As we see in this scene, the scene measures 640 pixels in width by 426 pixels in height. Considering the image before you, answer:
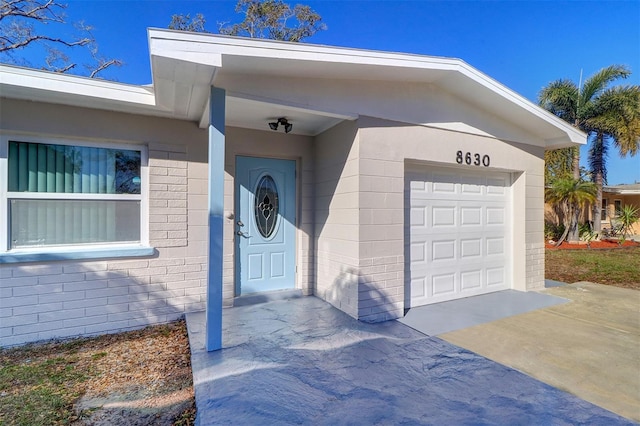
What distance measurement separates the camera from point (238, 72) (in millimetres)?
3352

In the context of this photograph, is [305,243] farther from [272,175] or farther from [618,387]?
[618,387]

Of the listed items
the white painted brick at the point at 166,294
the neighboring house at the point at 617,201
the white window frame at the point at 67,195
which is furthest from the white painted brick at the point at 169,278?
the neighboring house at the point at 617,201

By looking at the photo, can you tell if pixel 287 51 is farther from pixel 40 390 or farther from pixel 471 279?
pixel 471 279

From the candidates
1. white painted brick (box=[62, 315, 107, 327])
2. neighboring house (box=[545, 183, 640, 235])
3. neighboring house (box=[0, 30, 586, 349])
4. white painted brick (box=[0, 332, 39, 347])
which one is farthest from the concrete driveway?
neighboring house (box=[545, 183, 640, 235])

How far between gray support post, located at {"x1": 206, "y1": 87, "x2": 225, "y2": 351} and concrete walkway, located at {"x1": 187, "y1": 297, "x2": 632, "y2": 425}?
0.90 feet

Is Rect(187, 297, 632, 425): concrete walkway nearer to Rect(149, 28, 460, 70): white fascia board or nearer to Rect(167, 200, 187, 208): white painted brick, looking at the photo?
Rect(167, 200, 187, 208): white painted brick

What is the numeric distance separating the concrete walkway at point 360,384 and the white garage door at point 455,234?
4.46 feet

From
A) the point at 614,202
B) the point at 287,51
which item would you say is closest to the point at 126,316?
the point at 287,51

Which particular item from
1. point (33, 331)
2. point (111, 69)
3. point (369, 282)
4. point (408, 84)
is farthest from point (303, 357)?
point (111, 69)

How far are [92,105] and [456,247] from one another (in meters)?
5.48

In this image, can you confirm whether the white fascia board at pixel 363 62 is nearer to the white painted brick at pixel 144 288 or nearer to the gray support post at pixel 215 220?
the gray support post at pixel 215 220

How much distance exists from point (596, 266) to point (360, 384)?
29.7 feet

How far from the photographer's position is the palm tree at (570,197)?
1202cm

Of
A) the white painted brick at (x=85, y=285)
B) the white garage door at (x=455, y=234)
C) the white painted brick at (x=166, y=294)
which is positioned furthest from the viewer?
the white garage door at (x=455, y=234)
